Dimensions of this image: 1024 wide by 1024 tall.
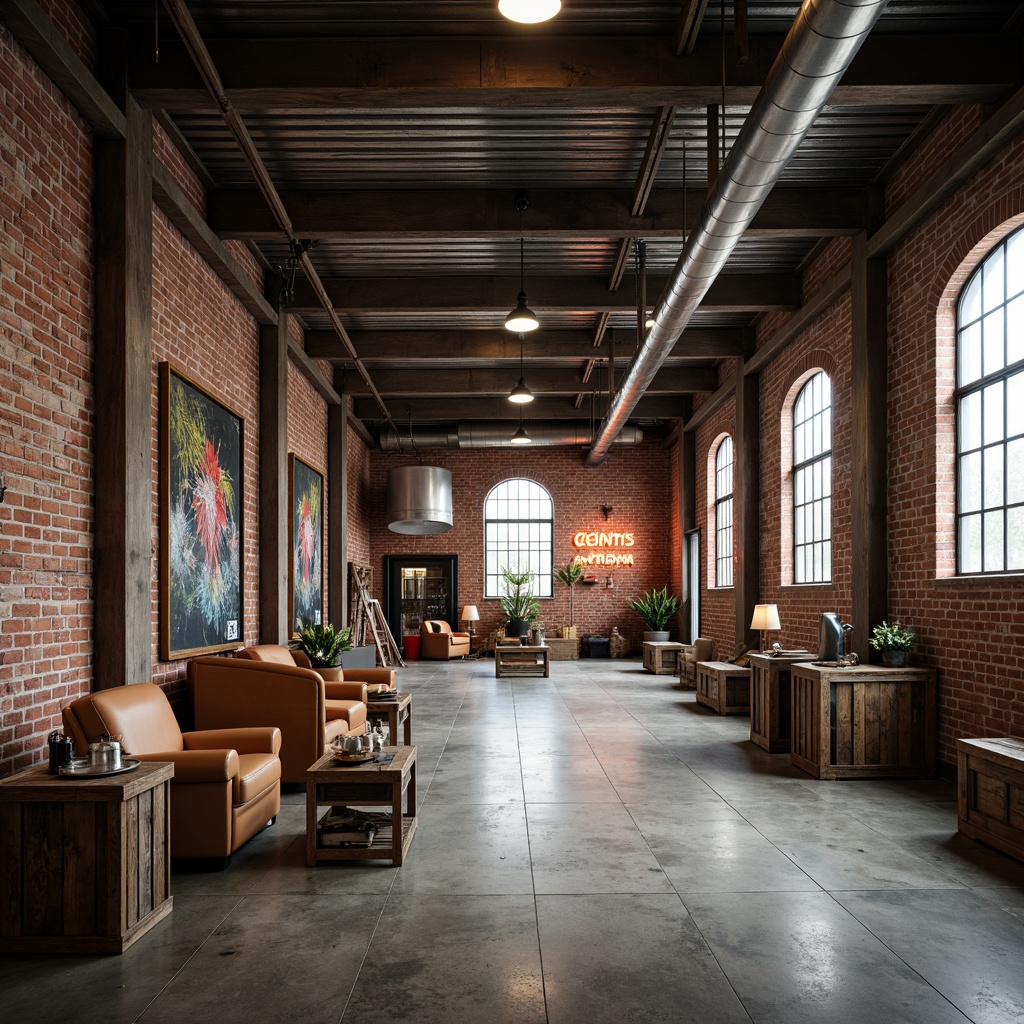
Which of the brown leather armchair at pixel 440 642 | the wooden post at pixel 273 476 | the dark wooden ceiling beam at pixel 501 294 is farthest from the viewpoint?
the brown leather armchair at pixel 440 642

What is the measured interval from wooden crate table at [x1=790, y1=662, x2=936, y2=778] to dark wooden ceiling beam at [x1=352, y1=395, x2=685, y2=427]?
360 inches

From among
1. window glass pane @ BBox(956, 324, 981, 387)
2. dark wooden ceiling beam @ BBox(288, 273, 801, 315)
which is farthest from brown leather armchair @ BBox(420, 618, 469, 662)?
window glass pane @ BBox(956, 324, 981, 387)

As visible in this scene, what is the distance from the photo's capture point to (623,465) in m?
17.8

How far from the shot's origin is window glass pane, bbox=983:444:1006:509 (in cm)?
573

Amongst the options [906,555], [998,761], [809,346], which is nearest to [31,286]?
[998,761]

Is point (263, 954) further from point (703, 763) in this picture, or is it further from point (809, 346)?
point (809, 346)

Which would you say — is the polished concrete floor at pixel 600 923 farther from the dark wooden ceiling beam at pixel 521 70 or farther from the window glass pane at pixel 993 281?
the dark wooden ceiling beam at pixel 521 70

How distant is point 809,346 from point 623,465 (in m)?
8.75

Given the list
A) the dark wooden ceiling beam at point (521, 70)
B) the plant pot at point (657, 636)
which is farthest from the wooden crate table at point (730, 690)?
the dark wooden ceiling beam at point (521, 70)

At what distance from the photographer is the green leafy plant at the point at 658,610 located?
1645 centimetres

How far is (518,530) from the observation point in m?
17.9

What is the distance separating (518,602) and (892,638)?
11.2 meters

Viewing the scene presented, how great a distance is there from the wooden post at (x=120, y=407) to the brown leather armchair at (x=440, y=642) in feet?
38.9

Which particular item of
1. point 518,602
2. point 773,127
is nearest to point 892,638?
point 773,127
